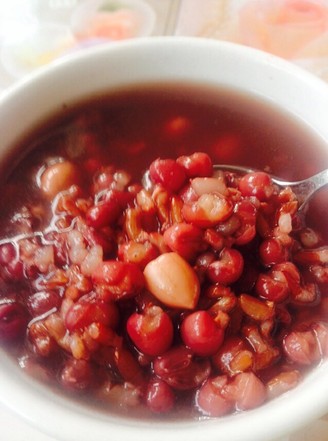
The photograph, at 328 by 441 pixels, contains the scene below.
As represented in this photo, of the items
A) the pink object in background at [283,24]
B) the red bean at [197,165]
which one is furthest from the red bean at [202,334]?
the pink object in background at [283,24]

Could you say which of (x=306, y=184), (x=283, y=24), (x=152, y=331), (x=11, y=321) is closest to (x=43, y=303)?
(x=11, y=321)

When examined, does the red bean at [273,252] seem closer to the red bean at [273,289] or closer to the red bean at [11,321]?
the red bean at [273,289]

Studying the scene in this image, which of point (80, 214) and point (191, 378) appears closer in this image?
point (191, 378)

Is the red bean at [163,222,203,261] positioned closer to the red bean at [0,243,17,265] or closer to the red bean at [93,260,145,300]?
the red bean at [93,260,145,300]

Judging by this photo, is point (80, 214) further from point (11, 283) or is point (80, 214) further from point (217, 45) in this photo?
point (217, 45)

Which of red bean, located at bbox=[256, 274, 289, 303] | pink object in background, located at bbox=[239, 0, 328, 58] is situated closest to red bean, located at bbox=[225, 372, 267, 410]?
red bean, located at bbox=[256, 274, 289, 303]

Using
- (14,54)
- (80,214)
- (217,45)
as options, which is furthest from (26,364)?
(14,54)
